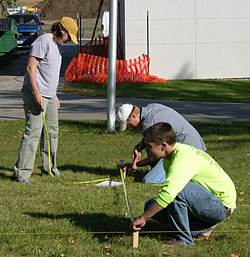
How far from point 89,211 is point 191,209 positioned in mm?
1503

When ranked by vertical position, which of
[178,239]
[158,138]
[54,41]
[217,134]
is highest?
[54,41]

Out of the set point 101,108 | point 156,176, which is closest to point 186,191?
point 156,176

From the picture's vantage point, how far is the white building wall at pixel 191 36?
2038cm

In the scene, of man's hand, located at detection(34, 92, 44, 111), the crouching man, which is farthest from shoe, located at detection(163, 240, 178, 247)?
man's hand, located at detection(34, 92, 44, 111)

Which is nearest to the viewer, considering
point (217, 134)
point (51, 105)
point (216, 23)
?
point (51, 105)

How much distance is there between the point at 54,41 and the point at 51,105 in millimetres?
841

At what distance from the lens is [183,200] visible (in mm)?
4363

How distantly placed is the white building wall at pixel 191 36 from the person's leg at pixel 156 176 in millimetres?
14190

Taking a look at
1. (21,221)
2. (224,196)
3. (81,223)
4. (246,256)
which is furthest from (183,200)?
(21,221)

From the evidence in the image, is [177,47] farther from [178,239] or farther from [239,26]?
[178,239]

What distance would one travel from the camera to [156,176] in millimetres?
6824

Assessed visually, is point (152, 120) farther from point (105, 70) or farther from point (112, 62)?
point (105, 70)

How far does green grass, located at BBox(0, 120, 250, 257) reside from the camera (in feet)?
14.6

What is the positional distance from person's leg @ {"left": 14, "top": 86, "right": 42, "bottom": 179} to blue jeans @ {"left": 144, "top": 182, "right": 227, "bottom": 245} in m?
2.72
